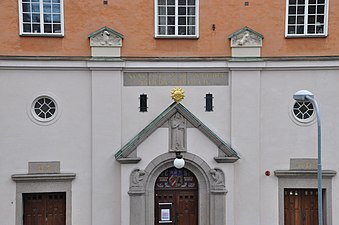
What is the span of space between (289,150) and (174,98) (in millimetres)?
4088

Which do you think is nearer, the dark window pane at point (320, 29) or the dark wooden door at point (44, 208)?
the dark wooden door at point (44, 208)

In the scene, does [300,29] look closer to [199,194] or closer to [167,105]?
[167,105]

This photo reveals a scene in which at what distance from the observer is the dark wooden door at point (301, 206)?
15.2 meters

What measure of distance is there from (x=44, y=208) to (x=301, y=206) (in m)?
8.22

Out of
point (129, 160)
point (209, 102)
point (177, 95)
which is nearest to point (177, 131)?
point (177, 95)

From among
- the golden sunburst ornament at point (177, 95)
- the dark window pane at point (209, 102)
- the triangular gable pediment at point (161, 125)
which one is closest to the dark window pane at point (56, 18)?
the golden sunburst ornament at point (177, 95)

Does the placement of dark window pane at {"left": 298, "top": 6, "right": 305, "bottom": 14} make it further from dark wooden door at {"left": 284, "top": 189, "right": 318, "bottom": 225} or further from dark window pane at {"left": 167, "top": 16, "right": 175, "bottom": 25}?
dark wooden door at {"left": 284, "top": 189, "right": 318, "bottom": 225}

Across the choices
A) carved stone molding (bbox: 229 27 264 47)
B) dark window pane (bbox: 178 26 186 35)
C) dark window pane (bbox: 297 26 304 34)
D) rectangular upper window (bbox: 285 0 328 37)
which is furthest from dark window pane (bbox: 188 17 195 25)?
dark window pane (bbox: 297 26 304 34)

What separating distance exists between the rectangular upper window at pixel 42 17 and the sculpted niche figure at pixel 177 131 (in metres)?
4.48

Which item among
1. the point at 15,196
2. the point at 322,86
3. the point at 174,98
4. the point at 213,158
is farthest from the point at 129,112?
the point at 322,86

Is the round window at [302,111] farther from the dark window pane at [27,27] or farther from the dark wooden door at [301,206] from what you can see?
the dark window pane at [27,27]

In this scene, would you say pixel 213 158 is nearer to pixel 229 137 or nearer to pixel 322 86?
pixel 229 137

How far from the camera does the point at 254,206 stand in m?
15.1

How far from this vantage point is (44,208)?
15.0m
